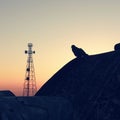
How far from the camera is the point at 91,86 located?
3303 cm

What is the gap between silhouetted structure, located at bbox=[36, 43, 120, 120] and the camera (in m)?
29.6

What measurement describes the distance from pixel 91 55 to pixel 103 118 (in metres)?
11.3

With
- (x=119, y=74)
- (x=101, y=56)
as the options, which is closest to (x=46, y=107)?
(x=119, y=74)

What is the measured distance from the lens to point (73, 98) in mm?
33188

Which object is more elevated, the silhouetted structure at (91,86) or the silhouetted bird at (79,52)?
the silhouetted bird at (79,52)

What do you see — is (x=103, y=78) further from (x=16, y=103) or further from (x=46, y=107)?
(x=16, y=103)

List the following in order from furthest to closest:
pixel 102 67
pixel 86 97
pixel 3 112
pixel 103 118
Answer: pixel 102 67, pixel 86 97, pixel 103 118, pixel 3 112

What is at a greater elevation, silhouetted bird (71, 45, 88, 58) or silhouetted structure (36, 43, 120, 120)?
silhouetted bird (71, 45, 88, 58)

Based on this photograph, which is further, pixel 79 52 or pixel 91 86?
pixel 79 52

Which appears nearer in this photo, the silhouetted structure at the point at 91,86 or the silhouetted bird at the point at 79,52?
the silhouetted structure at the point at 91,86

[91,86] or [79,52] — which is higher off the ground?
[79,52]

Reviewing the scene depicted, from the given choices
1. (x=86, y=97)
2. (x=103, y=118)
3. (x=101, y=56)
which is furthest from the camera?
(x=101, y=56)

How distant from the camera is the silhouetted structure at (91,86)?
2961 cm

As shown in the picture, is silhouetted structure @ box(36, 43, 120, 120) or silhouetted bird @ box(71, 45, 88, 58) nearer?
silhouetted structure @ box(36, 43, 120, 120)
